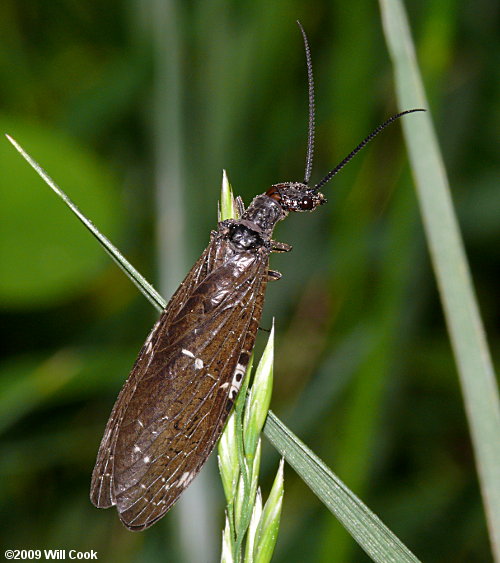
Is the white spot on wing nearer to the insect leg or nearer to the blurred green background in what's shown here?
the blurred green background

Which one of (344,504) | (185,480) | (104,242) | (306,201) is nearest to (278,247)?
(306,201)

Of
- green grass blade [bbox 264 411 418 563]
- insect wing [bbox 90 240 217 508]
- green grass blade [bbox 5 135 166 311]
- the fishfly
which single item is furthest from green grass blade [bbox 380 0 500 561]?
insect wing [bbox 90 240 217 508]

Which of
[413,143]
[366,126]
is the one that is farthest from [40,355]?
[413,143]

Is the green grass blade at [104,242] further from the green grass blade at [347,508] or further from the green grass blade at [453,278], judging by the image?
the green grass blade at [453,278]

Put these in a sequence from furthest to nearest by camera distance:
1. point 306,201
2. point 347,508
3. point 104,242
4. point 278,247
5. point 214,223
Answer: point 214,223 → point 306,201 → point 278,247 → point 104,242 → point 347,508

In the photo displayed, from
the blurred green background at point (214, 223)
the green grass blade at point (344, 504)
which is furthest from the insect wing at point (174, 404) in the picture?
the blurred green background at point (214, 223)

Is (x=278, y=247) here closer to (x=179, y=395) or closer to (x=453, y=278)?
(x=179, y=395)
